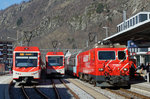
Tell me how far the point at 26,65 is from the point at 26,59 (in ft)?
1.72

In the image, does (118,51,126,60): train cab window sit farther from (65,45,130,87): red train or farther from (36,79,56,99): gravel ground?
(36,79,56,99): gravel ground

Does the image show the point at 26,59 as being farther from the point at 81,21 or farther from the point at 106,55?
the point at 81,21

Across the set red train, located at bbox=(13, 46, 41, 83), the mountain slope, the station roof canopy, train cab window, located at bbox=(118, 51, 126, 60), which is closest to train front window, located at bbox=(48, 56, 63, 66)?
the station roof canopy

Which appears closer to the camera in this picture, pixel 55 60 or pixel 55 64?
pixel 55 64

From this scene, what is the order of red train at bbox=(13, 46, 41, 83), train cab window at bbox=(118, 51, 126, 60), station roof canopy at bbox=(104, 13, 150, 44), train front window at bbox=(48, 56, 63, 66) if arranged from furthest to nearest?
1. train front window at bbox=(48, 56, 63, 66)
2. red train at bbox=(13, 46, 41, 83)
3. station roof canopy at bbox=(104, 13, 150, 44)
4. train cab window at bbox=(118, 51, 126, 60)

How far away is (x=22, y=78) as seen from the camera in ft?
62.7

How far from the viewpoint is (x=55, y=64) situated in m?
27.5

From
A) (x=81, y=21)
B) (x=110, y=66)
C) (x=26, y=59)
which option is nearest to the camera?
(x=110, y=66)

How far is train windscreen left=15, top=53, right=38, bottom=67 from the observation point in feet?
63.0

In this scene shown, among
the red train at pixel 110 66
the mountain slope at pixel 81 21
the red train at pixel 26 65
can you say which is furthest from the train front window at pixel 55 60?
the mountain slope at pixel 81 21

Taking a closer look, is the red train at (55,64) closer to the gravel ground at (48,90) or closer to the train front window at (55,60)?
the train front window at (55,60)

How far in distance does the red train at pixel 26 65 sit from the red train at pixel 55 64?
7.65m

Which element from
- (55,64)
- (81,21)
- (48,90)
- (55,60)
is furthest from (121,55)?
(81,21)

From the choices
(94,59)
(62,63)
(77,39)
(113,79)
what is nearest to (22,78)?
(94,59)
